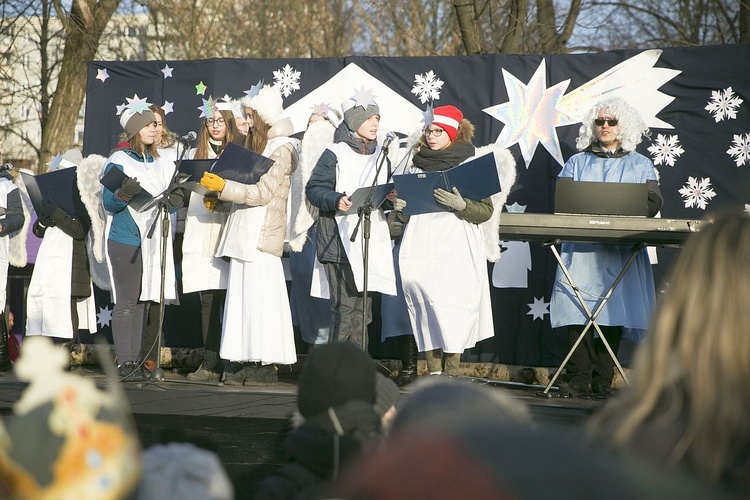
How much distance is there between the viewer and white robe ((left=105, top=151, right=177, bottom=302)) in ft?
23.6

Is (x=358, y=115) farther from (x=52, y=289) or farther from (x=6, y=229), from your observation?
(x=6, y=229)

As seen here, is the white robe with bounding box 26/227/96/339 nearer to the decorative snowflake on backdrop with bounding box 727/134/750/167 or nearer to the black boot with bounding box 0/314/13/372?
the black boot with bounding box 0/314/13/372

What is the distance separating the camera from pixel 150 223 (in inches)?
288

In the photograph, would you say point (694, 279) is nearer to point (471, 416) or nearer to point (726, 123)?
point (471, 416)

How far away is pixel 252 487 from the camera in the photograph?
4.46m

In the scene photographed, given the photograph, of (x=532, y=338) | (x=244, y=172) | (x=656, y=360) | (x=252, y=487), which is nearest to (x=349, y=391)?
(x=656, y=360)

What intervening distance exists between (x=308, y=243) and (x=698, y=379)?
656 centimetres

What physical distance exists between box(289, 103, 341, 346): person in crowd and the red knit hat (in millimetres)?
1050

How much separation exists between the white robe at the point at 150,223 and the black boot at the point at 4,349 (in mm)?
1676

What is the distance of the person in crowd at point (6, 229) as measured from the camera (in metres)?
8.31

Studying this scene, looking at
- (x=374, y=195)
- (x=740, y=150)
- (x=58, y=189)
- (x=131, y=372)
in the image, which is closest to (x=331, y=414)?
(x=374, y=195)

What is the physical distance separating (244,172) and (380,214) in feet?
3.10

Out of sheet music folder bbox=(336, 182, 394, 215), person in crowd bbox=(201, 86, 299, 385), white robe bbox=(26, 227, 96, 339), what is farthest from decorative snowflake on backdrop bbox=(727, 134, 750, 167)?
white robe bbox=(26, 227, 96, 339)

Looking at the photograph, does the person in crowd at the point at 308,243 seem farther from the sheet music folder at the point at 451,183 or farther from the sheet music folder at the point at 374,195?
the sheet music folder at the point at 451,183
